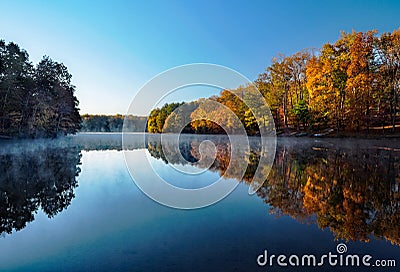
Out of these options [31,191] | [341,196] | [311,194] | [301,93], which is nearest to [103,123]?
[301,93]

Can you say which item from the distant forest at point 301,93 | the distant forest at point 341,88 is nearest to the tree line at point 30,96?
the distant forest at point 301,93

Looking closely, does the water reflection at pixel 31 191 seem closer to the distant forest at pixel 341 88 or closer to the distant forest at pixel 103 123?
the distant forest at pixel 341 88

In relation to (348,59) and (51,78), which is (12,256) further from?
(51,78)

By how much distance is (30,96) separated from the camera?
3052 centimetres

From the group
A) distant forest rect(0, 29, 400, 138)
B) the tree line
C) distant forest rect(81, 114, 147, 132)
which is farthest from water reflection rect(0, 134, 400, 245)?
distant forest rect(81, 114, 147, 132)

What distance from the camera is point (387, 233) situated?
14.9ft

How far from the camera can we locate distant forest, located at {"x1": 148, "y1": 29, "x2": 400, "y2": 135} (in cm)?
2591

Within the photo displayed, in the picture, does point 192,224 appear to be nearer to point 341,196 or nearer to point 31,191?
point 341,196

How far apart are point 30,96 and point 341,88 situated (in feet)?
117

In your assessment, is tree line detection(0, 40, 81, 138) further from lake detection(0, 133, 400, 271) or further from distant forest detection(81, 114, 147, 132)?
distant forest detection(81, 114, 147, 132)

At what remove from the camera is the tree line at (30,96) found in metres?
25.9

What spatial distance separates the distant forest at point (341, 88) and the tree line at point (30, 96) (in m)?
13.6

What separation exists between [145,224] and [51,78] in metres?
35.4

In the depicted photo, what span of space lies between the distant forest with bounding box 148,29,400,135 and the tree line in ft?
44.5
